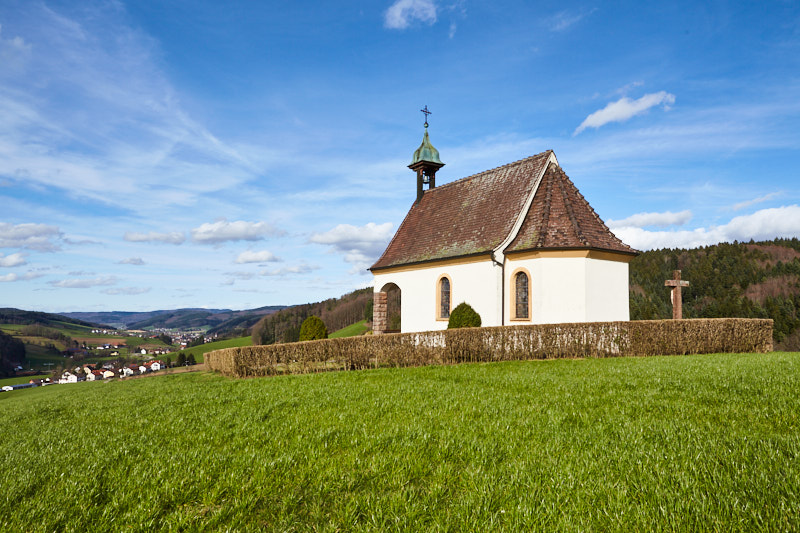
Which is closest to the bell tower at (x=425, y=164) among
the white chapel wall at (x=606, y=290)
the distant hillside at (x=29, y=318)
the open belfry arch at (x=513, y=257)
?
the open belfry arch at (x=513, y=257)

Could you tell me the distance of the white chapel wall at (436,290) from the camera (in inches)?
767

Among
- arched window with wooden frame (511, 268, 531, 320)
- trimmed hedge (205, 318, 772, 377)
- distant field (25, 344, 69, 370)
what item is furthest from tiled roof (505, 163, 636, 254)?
distant field (25, 344, 69, 370)

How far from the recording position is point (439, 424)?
216 inches

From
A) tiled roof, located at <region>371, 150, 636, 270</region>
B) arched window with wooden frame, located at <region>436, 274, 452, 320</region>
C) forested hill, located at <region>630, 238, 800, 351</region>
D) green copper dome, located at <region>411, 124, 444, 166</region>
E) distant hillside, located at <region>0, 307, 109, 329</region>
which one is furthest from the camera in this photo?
distant hillside, located at <region>0, 307, 109, 329</region>

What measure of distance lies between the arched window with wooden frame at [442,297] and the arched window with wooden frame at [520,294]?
375cm

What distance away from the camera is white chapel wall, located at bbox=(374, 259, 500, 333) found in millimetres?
19484

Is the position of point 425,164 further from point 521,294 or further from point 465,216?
point 521,294

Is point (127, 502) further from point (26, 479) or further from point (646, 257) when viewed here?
point (646, 257)

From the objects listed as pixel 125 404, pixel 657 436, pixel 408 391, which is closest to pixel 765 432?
pixel 657 436

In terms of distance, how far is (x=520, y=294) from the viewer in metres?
19.2

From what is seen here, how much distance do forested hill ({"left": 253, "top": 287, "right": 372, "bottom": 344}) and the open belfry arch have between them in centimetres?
4819

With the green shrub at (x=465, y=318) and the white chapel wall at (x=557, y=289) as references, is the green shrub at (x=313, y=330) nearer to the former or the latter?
the green shrub at (x=465, y=318)

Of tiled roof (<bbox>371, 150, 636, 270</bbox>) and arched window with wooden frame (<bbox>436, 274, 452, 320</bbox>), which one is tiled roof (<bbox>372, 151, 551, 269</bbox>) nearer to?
tiled roof (<bbox>371, 150, 636, 270</bbox>)

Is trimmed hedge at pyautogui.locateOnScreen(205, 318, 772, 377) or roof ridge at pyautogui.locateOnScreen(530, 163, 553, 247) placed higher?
roof ridge at pyautogui.locateOnScreen(530, 163, 553, 247)
